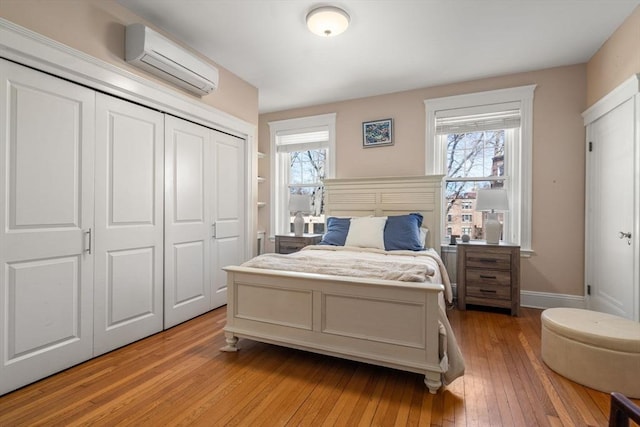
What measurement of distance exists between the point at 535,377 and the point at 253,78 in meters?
3.82

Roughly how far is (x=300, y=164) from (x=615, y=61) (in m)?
3.62

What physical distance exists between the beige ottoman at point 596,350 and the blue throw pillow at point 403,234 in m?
1.32

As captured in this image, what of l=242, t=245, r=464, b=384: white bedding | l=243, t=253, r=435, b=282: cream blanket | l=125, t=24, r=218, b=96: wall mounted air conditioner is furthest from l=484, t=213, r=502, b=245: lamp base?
l=125, t=24, r=218, b=96: wall mounted air conditioner

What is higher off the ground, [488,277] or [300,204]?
[300,204]

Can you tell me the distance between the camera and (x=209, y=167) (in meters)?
3.27

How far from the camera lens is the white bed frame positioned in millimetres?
1860

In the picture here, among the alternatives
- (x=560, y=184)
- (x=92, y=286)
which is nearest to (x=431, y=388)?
(x=92, y=286)

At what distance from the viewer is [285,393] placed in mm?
1835

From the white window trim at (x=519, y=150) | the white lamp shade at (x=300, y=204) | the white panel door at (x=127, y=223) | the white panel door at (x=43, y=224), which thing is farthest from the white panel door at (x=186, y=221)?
the white window trim at (x=519, y=150)

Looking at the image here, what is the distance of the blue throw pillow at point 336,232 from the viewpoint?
11.5ft

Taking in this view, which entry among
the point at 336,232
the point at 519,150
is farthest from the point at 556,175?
the point at 336,232

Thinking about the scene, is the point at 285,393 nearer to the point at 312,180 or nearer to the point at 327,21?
the point at 327,21

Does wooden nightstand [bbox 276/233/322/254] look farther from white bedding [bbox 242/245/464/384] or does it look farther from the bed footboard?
the bed footboard

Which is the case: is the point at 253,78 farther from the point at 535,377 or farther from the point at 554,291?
the point at 554,291
